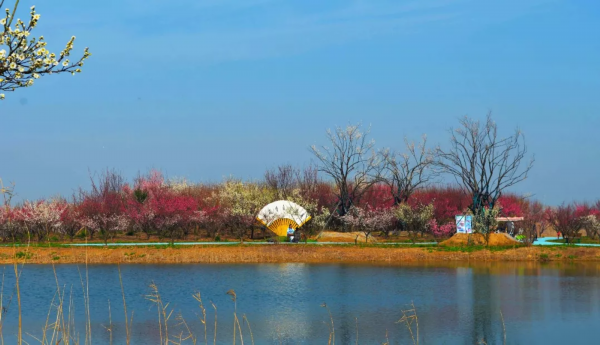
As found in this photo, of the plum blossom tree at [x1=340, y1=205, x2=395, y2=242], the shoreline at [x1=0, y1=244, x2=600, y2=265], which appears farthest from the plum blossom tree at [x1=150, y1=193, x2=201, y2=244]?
the plum blossom tree at [x1=340, y1=205, x2=395, y2=242]

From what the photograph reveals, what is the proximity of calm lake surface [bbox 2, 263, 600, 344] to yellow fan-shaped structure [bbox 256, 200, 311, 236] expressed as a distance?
52.7 ft

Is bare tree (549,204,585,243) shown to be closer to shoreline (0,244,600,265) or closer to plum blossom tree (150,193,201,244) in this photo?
shoreline (0,244,600,265)

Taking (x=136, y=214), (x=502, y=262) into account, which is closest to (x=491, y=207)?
(x=502, y=262)

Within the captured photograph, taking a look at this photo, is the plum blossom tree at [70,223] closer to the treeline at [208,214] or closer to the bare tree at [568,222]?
the treeline at [208,214]

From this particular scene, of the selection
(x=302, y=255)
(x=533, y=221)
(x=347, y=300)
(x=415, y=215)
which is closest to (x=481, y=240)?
(x=415, y=215)

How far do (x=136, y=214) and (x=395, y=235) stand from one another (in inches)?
860

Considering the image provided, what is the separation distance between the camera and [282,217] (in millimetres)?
55844

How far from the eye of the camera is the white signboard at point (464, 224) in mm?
49625

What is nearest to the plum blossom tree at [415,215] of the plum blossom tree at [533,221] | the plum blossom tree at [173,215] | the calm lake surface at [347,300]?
the plum blossom tree at [533,221]

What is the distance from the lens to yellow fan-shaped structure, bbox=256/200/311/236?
55688 mm

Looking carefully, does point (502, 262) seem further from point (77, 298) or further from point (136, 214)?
point (136, 214)

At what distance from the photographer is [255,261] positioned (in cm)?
4144

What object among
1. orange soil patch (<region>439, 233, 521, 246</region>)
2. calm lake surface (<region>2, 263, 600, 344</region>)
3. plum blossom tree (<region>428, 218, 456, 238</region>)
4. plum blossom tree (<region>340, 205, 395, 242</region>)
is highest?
plum blossom tree (<region>340, 205, 395, 242</region>)

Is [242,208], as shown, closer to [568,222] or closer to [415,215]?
[415,215]
